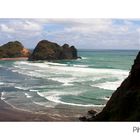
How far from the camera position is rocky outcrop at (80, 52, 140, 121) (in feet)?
42.5

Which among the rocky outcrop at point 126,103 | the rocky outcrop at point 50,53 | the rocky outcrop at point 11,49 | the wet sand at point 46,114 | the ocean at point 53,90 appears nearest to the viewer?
the rocky outcrop at point 126,103

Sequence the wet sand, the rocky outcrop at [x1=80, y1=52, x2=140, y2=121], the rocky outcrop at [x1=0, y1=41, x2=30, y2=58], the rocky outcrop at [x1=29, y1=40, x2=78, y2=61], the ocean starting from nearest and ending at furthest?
the rocky outcrop at [x1=80, y1=52, x2=140, y2=121] → the wet sand → the ocean → the rocky outcrop at [x1=0, y1=41, x2=30, y2=58] → the rocky outcrop at [x1=29, y1=40, x2=78, y2=61]

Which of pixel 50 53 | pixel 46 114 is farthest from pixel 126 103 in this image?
pixel 50 53

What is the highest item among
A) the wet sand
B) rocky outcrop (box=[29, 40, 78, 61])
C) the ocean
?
rocky outcrop (box=[29, 40, 78, 61])

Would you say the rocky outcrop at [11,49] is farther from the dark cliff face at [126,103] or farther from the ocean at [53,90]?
the dark cliff face at [126,103]

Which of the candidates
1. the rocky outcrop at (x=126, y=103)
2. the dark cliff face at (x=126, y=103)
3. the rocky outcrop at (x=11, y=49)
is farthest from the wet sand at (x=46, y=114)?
the rocky outcrop at (x=11, y=49)

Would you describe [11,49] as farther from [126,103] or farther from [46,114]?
[126,103]

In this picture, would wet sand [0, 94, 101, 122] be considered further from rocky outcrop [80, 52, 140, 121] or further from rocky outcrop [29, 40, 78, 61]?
rocky outcrop [29, 40, 78, 61]

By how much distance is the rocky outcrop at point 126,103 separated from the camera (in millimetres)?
12953

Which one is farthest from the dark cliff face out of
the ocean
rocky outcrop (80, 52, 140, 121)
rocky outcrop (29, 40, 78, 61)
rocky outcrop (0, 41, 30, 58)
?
rocky outcrop (29, 40, 78, 61)

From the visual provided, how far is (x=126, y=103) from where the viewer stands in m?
13.3

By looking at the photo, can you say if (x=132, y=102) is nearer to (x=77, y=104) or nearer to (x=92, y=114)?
(x=92, y=114)
